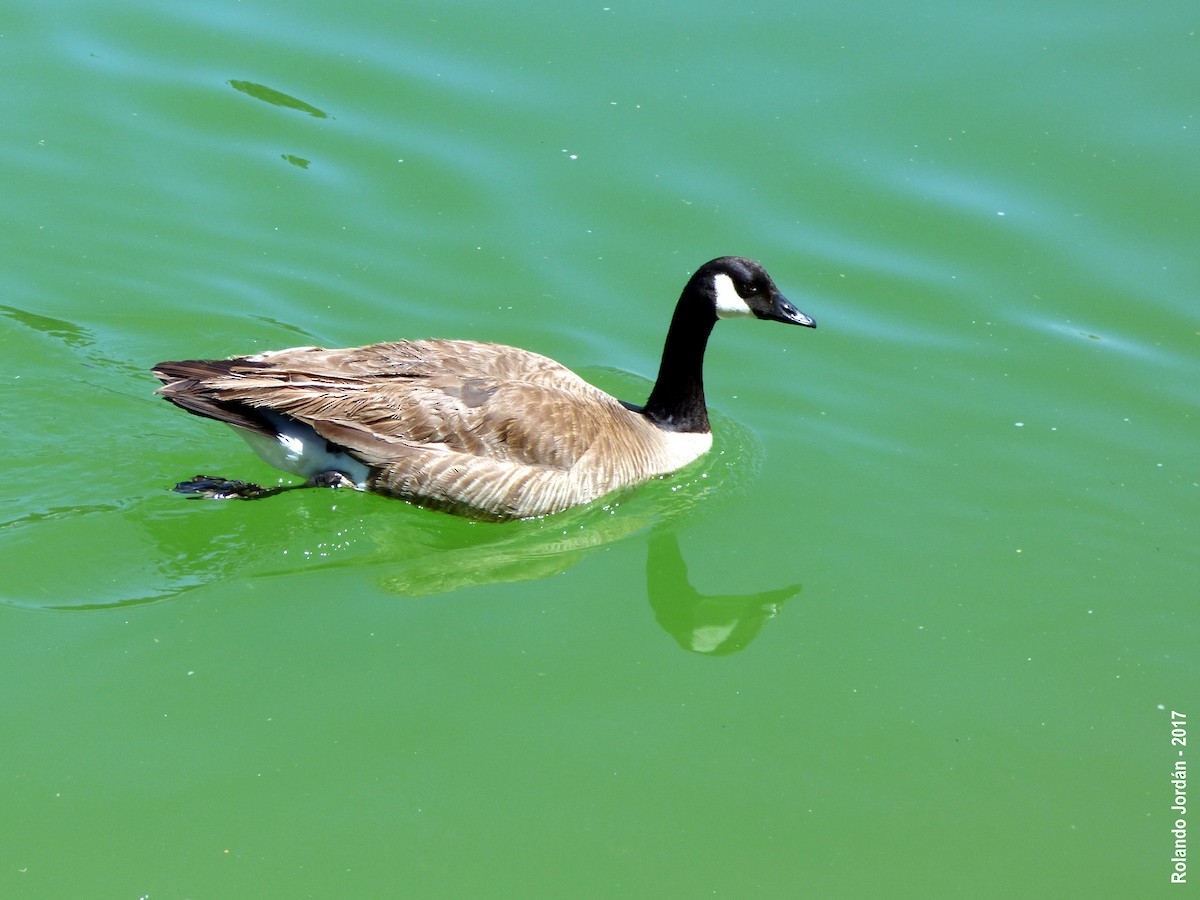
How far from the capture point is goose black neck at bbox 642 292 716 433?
31.4 ft

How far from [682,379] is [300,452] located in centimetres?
267

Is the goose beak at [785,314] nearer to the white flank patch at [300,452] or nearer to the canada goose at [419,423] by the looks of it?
the canada goose at [419,423]

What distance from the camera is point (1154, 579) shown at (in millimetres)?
8680

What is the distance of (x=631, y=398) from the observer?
34.8ft

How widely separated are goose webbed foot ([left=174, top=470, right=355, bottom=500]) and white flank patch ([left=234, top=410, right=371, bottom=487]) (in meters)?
0.06

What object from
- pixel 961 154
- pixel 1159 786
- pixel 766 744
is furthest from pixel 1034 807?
pixel 961 154

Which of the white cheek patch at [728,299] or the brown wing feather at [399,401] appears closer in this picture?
the brown wing feather at [399,401]

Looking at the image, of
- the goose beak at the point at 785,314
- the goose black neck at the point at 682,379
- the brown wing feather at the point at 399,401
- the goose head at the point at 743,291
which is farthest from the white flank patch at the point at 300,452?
the goose beak at the point at 785,314

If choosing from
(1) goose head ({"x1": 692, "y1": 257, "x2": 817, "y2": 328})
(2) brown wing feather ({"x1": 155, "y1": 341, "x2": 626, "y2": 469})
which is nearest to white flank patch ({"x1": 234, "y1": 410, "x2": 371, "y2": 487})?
(2) brown wing feather ({"x1": 155, "y1": 341, "x2": 626, "y2": 469})

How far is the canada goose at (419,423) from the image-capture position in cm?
888

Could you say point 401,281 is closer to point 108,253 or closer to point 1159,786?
point 108,253

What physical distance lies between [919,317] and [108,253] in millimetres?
6484

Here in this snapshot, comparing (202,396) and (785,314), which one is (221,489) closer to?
(202,396)

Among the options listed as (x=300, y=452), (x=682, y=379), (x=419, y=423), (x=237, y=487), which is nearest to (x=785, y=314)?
(x=682, y=379)
